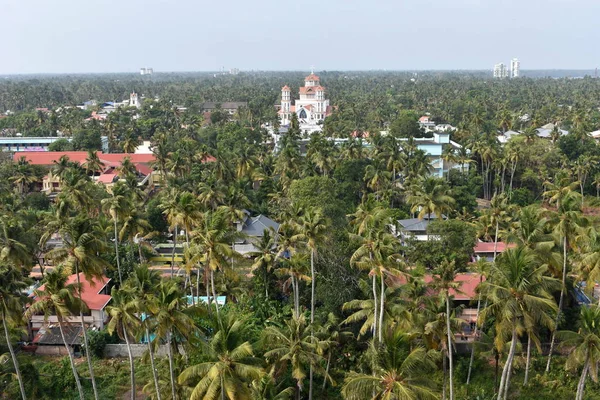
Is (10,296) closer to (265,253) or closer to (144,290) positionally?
(144,290)

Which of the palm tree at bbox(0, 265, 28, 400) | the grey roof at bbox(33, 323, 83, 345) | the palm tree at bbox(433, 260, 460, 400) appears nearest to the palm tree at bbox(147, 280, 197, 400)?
the palm tree at bbox(0, 265, 28, 400)

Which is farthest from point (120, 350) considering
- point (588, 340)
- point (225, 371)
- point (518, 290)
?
point (588, 340)

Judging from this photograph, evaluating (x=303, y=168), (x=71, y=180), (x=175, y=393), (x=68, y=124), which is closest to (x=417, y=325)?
(x=175, y=393)

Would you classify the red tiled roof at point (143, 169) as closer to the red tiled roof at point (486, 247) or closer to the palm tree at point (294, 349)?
the red tiled roof at point (486, 247)

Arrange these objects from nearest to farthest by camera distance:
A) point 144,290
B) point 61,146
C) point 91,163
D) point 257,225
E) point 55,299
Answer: point 55,299 < point 144,290 < point 257,225 < point 91,163 < point 61,146

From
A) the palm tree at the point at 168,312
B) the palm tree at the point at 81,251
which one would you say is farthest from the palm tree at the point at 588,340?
the palm tree at the point at 81,251
